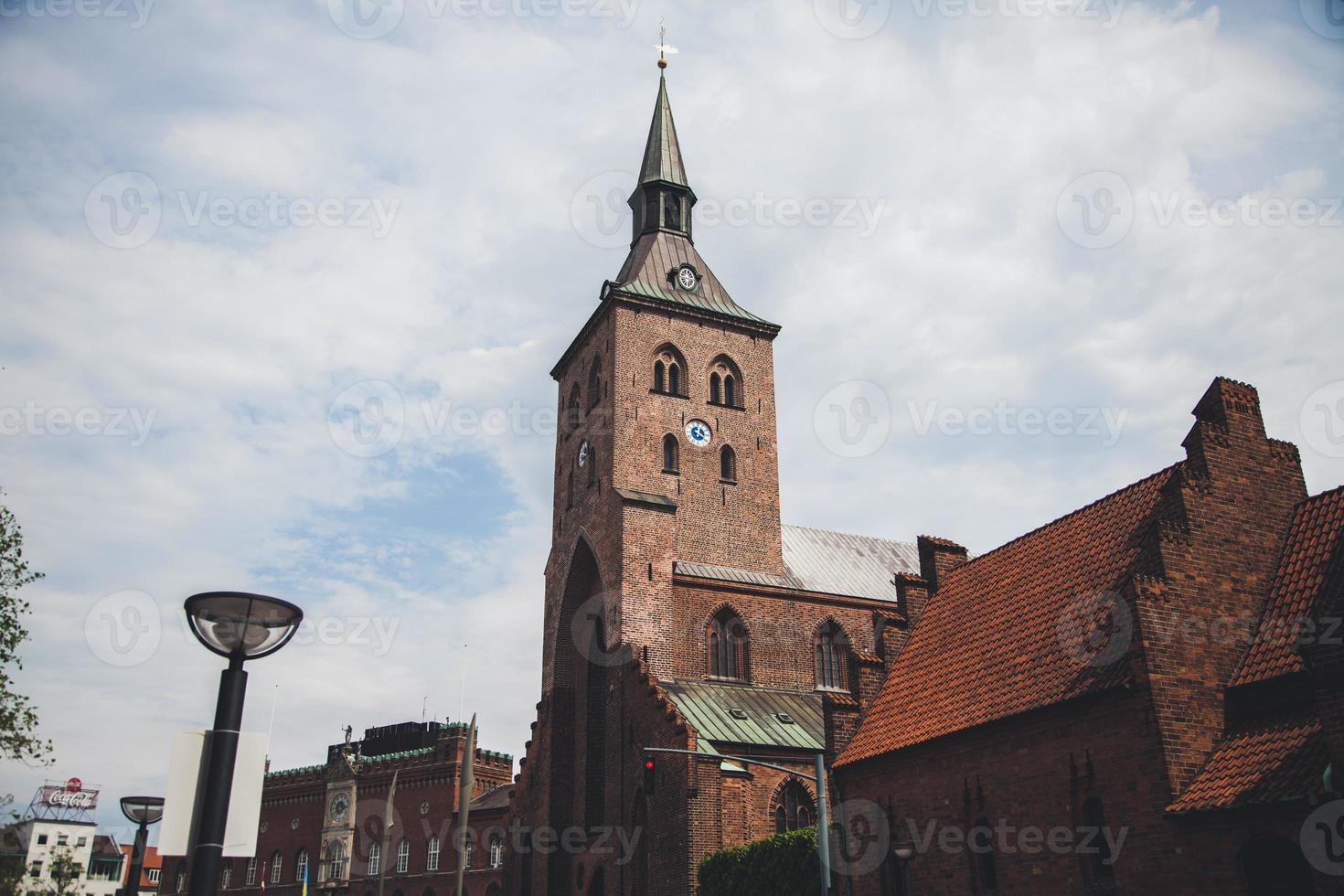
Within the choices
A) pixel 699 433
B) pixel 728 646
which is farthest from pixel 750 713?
pixel 699 433

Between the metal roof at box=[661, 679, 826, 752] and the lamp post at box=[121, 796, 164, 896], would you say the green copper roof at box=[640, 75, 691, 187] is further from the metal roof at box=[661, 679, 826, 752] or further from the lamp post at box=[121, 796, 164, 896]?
the lamp post at box=[121, 796, 164, 896]

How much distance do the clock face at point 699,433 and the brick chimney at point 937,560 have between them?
632 inches

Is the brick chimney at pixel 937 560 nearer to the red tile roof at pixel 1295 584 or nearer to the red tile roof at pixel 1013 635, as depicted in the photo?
the red tile roof at pixel 1013 635

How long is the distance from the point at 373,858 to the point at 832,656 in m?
40.9

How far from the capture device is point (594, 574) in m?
44.7

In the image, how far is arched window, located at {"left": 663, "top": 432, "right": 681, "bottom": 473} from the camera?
44.3 metres

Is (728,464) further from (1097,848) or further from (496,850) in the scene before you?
(496,850)

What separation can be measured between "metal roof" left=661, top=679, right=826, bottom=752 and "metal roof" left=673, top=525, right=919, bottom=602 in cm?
449

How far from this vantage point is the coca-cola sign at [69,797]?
9138cm

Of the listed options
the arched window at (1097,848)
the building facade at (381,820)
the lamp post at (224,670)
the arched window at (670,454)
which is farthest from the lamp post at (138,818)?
the building facade at (381,820)

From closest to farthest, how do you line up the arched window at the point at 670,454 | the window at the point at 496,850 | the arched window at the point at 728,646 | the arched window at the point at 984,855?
the arched window at the point at 984,855 → the arched window at the point at 728,646 → the arched window at the point at 670,454 → the window at the point at 496,850

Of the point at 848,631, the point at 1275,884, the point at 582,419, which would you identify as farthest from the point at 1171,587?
the point at 582,419

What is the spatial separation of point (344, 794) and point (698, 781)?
160ft

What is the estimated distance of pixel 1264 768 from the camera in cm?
1695
